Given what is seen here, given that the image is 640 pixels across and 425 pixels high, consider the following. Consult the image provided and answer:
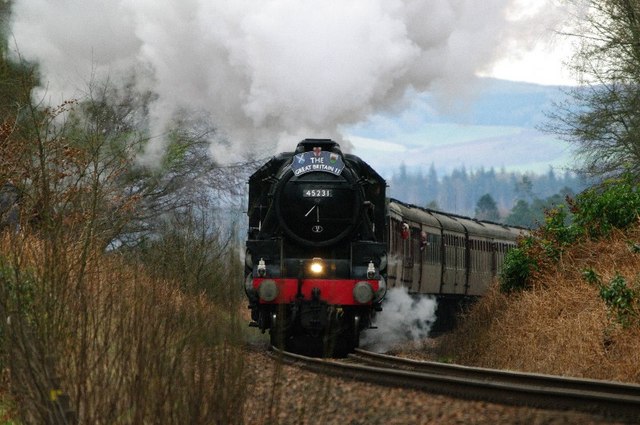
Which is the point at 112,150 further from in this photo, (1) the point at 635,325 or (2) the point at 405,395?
(2) the point at 405,395

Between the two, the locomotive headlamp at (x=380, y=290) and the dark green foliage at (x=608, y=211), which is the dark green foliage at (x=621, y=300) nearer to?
the locomotive headlamp at (x=380, y=290)

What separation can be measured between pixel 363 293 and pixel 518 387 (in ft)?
21.8

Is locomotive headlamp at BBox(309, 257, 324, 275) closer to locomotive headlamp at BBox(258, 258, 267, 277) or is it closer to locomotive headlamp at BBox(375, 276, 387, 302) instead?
locomotive headlamp at BBox(258, 258, 267, 277)

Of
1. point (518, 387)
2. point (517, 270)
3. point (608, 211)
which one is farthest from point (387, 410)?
point (517, 270)

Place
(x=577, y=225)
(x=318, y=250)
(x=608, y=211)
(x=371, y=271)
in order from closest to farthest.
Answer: (x=371, y=271)
(x=318, y=250)
(x=608, y=211)
(x=577, y=225)

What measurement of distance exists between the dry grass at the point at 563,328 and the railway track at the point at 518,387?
1.59m

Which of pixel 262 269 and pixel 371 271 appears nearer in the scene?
pixel 371 271

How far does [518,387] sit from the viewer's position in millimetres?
9789

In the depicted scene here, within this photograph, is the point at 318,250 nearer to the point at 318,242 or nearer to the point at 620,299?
the point at 318,242

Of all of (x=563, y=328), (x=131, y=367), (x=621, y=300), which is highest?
(x=621, y=300)

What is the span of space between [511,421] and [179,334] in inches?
103

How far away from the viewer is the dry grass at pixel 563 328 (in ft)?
44.6

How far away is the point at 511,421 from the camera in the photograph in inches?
327

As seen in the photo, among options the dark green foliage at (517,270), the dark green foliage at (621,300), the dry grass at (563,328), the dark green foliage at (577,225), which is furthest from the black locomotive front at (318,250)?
the dark green foliage at (517,270)
